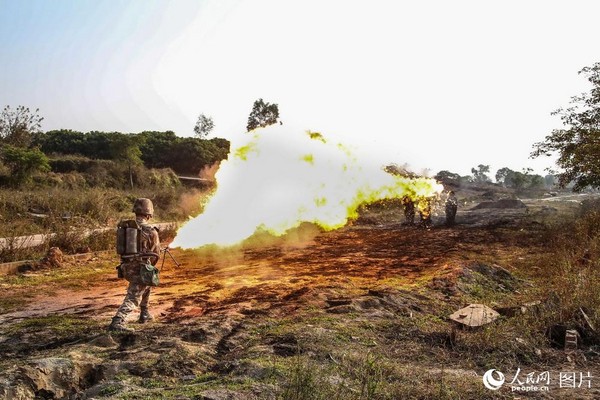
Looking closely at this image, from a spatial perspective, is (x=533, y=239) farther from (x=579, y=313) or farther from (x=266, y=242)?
(x=579, y=313)

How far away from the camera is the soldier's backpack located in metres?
6.77

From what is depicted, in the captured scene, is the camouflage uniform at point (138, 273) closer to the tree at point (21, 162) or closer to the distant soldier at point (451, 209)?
the distant soldier at point (451, 209)

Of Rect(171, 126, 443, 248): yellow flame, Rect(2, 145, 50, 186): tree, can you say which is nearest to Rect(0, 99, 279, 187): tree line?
Rect(2, 145, 50, 186): tree

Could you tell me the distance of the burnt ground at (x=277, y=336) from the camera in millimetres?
4461

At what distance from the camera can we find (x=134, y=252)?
679 cm

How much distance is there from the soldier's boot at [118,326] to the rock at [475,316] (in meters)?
4.55

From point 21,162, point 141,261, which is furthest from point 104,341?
point 21,162

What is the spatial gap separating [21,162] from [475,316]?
84.6 ft

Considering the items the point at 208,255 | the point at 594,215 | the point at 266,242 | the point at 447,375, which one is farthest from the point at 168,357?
the point at 594,215

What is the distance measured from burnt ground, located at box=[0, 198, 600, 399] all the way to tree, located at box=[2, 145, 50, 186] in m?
15.7

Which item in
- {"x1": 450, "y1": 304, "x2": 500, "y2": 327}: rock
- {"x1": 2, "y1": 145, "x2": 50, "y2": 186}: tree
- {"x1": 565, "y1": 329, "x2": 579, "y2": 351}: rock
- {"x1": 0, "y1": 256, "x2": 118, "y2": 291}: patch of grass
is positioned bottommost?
{"x1": 565, "y1": 329, "x2": 579, "y2": 351}: rock

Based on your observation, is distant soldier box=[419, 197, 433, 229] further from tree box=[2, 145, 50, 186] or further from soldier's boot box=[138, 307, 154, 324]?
tree box=[2, 145, 50, 186]

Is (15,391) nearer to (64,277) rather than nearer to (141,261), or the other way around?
(141,261)

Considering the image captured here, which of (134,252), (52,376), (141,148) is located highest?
(141,148)
